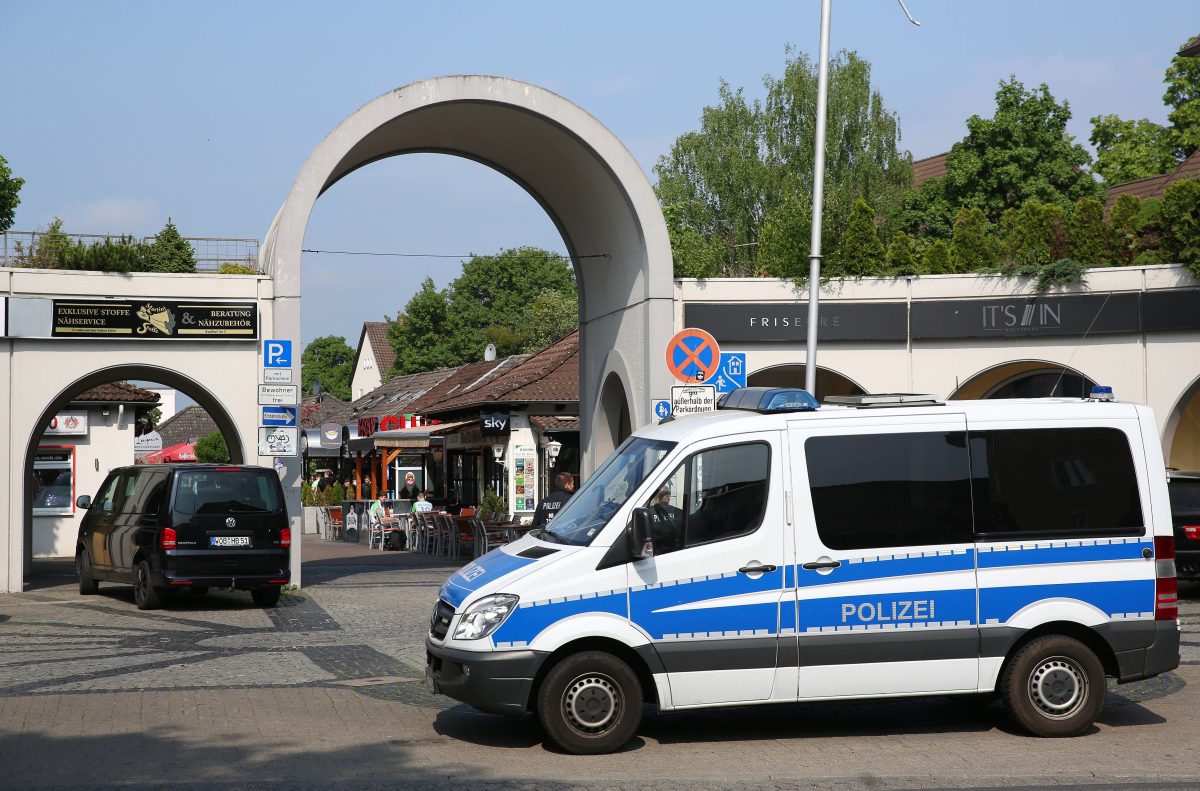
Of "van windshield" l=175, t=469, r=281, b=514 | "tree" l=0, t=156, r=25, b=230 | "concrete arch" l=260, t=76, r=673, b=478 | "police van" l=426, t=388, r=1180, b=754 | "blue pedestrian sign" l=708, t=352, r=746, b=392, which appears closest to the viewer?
"police van" l=426, t=388, r=1180, b=754

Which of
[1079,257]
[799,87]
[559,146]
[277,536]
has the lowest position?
[277,536]

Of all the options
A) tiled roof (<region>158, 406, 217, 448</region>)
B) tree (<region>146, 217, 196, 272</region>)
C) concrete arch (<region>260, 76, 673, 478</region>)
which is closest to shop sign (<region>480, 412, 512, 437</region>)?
concrete arch (<region>260, 76, 673, 478</region>)

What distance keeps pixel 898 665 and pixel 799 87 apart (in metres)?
46.5

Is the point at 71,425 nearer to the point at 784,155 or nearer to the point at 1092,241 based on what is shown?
the point at 1092,241

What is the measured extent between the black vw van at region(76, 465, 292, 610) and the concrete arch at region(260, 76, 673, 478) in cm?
260

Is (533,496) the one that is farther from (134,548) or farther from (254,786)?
(254,786)

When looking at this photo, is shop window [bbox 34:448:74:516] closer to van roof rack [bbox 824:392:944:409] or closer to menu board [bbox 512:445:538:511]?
menu board [bbox 512:445:538:511]

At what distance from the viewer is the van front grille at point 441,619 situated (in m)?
8.63

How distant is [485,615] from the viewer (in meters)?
8.36

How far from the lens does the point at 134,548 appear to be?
17.2m

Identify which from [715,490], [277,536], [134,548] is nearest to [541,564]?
[715,490]

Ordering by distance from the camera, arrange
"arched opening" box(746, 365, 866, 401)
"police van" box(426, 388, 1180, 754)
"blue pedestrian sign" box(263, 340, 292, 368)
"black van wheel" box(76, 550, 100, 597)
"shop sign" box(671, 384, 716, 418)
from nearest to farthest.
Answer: "police van" box(426, 388, 1180, 754) < "shop sign" box(671, 384, 716, 418) < "blue pedestrian sign" box(263, 340, 292, 368) < "black van wheel" box(76, 550, 100, 597) < "arched opening" box(746, 365, 866, 401)

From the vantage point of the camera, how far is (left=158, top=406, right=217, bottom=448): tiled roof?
89.4 metres

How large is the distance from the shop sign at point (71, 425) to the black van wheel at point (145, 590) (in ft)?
59.4
